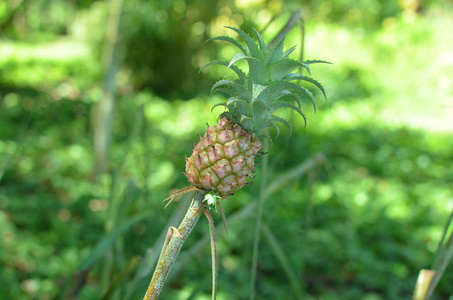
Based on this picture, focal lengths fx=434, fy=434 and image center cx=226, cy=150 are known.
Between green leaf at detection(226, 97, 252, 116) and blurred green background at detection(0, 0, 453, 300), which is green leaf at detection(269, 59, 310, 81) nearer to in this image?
green leaf at detection(226, 97, 252, 116)

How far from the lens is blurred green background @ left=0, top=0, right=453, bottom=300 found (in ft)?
5.67

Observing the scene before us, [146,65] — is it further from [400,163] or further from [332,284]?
[332,284]

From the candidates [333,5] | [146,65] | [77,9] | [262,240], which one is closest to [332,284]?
[262,240]

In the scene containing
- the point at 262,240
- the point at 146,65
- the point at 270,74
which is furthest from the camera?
the point at 146,65

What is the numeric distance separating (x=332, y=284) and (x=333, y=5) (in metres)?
8.86

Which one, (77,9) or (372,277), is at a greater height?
(77,9)

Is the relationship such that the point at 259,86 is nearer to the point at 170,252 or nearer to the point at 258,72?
the point at 258,72

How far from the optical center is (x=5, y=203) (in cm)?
272

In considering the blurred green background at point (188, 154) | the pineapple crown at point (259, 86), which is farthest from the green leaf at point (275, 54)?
the blurred green background at point (188, 154)

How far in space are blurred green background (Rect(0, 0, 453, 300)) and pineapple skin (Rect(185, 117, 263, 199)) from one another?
192 millimetres

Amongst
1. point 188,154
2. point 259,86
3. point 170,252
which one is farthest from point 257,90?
point 188,154

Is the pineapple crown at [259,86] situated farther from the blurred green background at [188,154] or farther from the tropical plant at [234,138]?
the blurred green background at [188,154]

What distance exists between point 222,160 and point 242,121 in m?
0.06

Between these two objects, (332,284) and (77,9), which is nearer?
(332,284)
